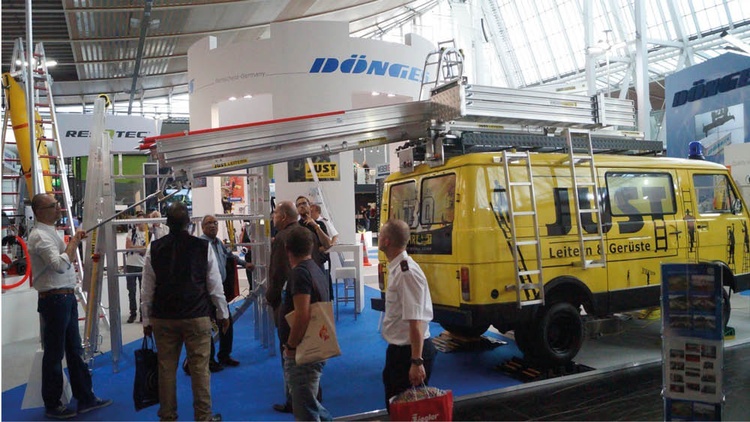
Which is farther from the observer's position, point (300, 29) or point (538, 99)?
point (300, 29)

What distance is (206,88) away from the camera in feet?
38.6

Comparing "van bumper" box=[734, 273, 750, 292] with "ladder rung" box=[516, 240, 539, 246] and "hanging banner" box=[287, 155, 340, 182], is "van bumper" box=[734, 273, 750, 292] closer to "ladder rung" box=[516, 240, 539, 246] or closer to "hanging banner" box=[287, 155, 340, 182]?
"ladder rung" box=[516, 240, 539, 246]

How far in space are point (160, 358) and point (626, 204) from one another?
15.0ft

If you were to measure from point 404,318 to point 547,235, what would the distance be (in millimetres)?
2562

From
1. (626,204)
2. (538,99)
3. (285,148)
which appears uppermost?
(538,99)

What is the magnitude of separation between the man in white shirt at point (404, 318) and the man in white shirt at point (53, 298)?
263 cm

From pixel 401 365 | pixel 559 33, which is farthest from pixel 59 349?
pixel 559 33

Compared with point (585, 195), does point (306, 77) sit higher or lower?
higher

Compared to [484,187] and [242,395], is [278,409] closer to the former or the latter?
[242,395]

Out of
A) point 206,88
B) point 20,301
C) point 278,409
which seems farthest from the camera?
point 206,88

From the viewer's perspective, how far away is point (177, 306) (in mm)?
3650

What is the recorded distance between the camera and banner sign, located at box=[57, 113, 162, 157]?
13375 mm

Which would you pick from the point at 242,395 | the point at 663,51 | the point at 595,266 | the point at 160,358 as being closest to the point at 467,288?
the point at 595,266

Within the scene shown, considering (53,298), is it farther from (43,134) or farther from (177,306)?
(43,134)
